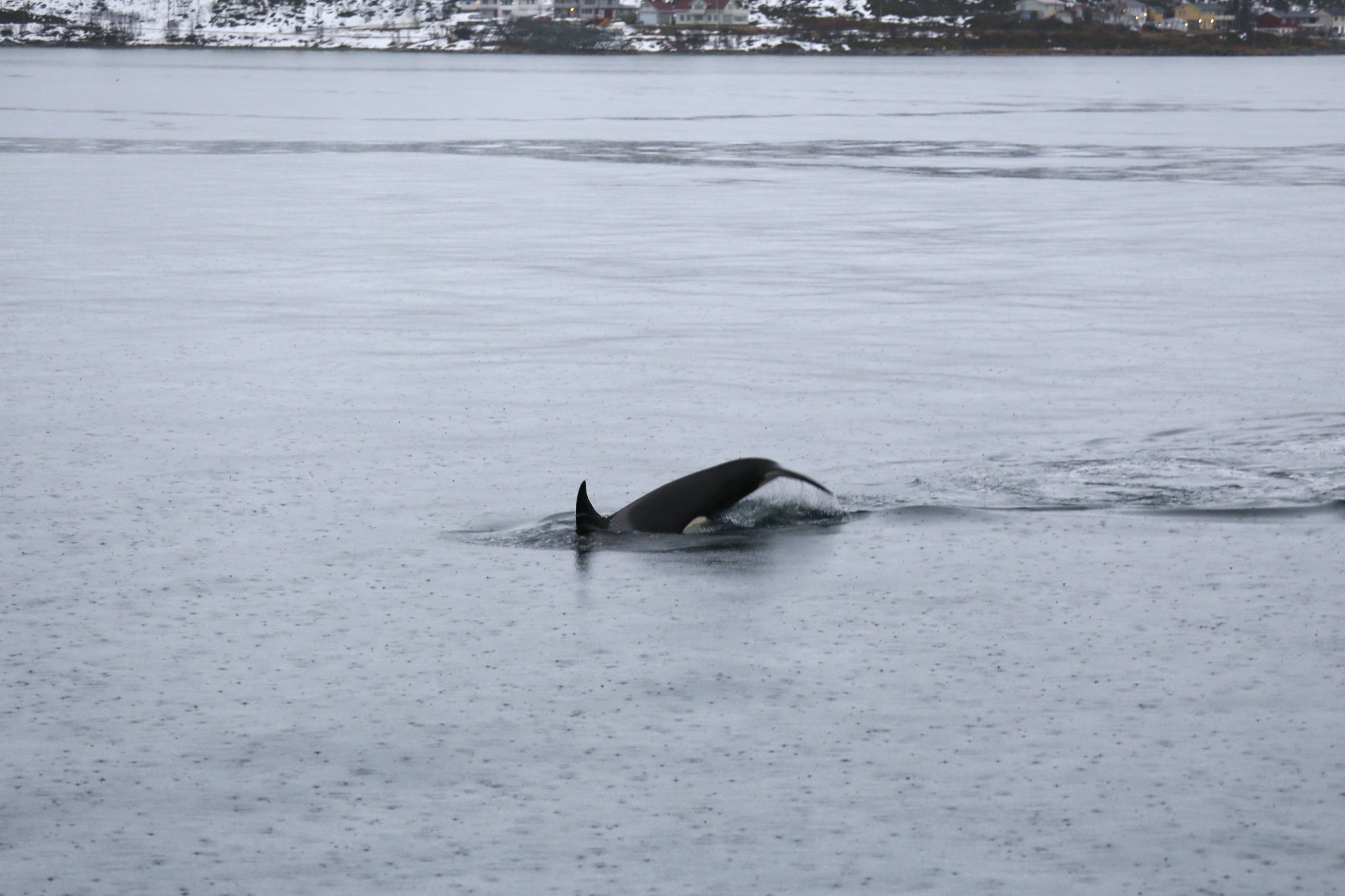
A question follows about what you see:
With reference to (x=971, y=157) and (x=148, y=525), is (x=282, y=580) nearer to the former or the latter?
(x=148, y=525)

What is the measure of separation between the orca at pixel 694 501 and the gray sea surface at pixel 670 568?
0.53ft

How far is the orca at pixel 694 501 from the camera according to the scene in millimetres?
12156

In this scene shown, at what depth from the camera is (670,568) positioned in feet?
37.5

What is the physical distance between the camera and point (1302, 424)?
49.8ft

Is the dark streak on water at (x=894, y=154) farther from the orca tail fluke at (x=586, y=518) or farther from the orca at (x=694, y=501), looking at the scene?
the orca tail fluke at (x=586, y=518)

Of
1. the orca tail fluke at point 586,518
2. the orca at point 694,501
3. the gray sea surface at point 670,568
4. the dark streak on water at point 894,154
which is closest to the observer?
the gray sea surface at point 670,568

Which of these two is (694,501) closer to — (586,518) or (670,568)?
(586,518)

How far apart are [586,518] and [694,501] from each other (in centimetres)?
71

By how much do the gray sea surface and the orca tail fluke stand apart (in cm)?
11

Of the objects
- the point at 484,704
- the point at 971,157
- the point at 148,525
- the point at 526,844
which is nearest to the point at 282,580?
the point at 148,525

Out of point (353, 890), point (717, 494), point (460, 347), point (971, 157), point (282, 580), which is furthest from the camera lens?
point (971, 157)

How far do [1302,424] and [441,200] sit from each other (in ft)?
80.0

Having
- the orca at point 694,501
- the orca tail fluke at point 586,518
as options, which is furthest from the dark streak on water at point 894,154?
the orca tail fluke at point 586,518

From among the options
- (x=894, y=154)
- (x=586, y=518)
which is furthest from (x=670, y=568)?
(x=894, y=154)
